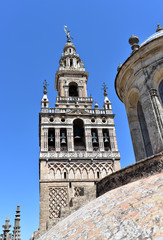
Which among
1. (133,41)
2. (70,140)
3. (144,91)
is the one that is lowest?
(144,91)

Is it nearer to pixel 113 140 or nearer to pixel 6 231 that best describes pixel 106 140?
pixel 113 140

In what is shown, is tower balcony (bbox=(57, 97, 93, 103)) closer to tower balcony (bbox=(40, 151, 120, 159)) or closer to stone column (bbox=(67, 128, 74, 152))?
stone column (bbox=(67, 128, 74, 152))

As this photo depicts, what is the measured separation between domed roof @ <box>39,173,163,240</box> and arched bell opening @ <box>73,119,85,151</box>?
2022cm

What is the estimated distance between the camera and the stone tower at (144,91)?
792cm

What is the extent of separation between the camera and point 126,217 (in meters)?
4.12

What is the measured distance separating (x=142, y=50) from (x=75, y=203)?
593 cm

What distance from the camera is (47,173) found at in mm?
22859

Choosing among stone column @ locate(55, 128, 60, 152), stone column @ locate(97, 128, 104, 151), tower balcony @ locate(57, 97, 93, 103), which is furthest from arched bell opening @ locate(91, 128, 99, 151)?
tower balcony @ locate(57, 97, 93, 103)

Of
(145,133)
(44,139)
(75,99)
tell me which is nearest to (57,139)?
(44,139)

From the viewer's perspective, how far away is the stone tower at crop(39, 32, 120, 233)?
21.9 m

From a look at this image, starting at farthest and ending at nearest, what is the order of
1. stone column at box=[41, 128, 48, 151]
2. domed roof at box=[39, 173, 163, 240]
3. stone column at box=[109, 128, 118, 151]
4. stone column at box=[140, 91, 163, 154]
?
stone column at box=[109, 128, 118, 151] < stone column at box=[41, 128, 48, 151] < stone column at box=[140, 91, 163, 154] < domed roof at box=[39, 173, 163, 240]

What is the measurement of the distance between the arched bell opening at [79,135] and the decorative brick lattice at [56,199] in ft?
16.5

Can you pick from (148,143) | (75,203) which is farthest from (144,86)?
(75,203)

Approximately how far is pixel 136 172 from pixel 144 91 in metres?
3.18
